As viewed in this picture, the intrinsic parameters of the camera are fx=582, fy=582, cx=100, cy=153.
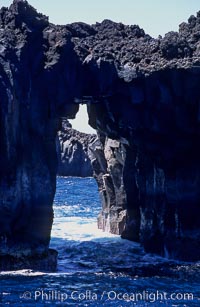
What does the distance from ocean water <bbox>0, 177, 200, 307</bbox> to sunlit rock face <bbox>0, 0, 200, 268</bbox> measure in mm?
2778

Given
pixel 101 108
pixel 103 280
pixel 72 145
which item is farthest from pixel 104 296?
pixel 72 145

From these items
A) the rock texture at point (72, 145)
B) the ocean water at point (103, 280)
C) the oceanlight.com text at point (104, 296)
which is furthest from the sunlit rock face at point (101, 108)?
the rock texture at point (72, 145)

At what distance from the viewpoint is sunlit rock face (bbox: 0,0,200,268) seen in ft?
141

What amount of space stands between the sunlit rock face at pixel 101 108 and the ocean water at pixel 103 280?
278 cm

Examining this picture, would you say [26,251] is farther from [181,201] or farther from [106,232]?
[106,232]

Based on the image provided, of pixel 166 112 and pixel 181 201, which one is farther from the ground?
pixel 166 112

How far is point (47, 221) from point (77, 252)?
20.4 ft

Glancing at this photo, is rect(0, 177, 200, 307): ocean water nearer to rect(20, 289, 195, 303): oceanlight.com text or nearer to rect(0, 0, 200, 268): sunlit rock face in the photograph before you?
rect(20, 289, 195, 303): oceanlight.com text

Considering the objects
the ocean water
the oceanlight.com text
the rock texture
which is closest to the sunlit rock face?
the ocean water

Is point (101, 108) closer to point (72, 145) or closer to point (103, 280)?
point (103, 280)

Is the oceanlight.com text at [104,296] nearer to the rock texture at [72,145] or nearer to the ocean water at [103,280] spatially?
the ocean water at [103,280]

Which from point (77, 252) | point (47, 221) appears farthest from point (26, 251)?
point (77, 252)

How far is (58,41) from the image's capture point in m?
45.7

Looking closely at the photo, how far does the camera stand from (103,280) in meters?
40.3
